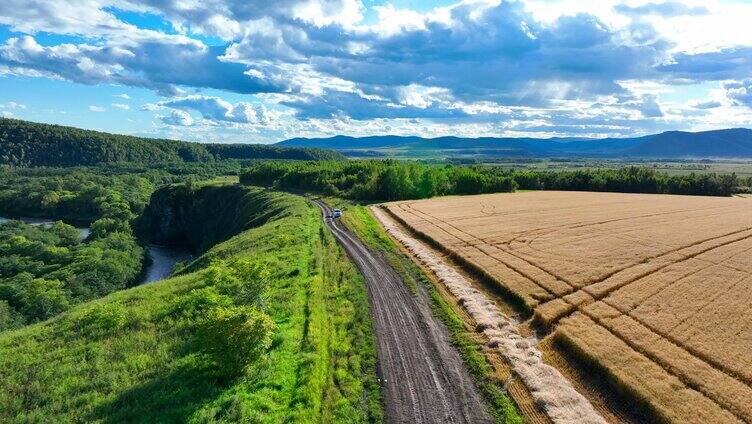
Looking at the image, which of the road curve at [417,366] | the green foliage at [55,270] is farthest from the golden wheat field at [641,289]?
the green foliage at [55,270]

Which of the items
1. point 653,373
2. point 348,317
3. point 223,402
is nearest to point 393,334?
point 348,317

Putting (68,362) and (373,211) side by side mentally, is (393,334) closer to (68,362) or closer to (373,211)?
(68,362)

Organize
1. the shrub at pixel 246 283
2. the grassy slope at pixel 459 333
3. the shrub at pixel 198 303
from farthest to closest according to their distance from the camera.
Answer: the shrub at pixel 198 303 → the shrub at pixel 246 283 → the grassy slope at pixel 459 333

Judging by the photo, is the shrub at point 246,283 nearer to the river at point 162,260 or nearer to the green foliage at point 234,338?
the green foliage at point 234,338

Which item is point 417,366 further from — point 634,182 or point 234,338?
point 634,182

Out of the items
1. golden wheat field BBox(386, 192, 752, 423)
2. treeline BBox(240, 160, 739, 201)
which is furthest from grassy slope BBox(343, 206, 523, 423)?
treeline BBox(240, 160, 739, 201)

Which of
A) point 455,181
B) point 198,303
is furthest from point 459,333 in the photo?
point 455,181
